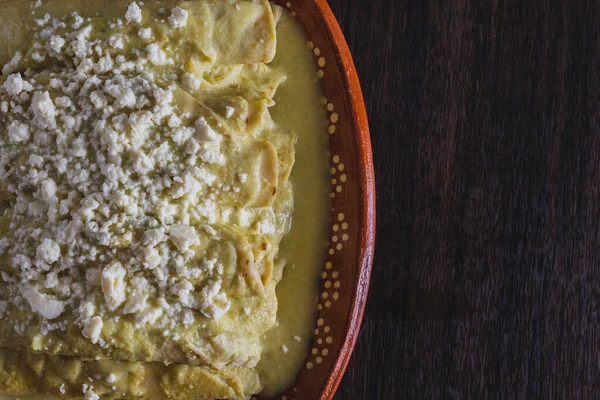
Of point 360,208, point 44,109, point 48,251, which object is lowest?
point 48,251

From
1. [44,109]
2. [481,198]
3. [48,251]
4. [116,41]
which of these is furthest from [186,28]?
[481,198]

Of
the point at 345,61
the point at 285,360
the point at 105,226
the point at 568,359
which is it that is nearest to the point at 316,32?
the point at 345,61

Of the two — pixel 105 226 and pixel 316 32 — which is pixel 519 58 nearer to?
pixel 316 32

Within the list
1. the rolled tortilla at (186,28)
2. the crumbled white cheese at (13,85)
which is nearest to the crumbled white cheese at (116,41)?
the rolled tortilla at (186,28)

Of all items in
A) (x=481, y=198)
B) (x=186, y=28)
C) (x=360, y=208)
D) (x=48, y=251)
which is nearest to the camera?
(x=48, y=251)

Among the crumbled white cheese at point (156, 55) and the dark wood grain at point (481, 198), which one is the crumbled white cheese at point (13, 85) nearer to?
the crumbled white cheese at point (156, 55)

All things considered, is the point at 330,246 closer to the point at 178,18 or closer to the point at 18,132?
the point at 178,18

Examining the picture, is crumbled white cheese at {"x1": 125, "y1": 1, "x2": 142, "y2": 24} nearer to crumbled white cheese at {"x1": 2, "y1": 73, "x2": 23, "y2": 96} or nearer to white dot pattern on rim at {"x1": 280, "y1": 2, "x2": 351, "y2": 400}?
crumbled white cheese at {"x1": 2, "y1": 73, "x2": 23, "y2": 96}
